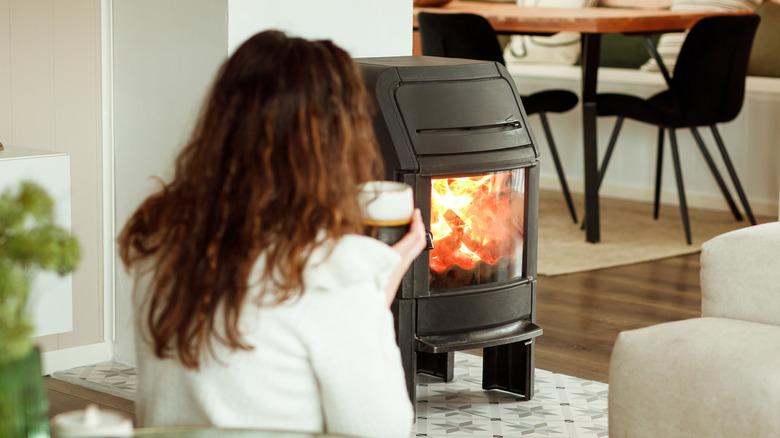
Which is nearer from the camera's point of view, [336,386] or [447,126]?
[336,386]

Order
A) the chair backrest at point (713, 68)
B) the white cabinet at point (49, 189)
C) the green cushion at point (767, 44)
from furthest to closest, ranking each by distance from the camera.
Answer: the green cushion at point (767, 44)
the chair backrest at point (713, 68)
the white cabinet at point (49, 189)

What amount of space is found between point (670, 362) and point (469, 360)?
4.74 feet

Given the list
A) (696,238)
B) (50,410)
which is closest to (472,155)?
(50,410)

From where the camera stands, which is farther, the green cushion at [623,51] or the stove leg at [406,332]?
the green cushion at [623,51]

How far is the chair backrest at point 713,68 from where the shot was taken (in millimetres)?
5285

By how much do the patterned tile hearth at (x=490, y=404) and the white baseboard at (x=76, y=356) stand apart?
3cm

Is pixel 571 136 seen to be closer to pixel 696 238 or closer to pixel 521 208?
pixel 696 238

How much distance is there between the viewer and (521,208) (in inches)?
116

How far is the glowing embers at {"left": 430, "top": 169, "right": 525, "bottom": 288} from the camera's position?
112 inches

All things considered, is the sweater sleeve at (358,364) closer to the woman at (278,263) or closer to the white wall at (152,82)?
the woman at (278,263)

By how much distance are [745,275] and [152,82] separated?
1634mm

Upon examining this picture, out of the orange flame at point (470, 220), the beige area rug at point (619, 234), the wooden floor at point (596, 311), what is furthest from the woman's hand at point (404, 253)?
the beige area rug at point (619, 234)

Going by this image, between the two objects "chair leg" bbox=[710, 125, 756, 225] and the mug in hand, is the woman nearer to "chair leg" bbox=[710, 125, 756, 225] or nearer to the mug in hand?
the mug in hand

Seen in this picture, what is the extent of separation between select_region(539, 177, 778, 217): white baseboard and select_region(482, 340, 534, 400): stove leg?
3.31m
